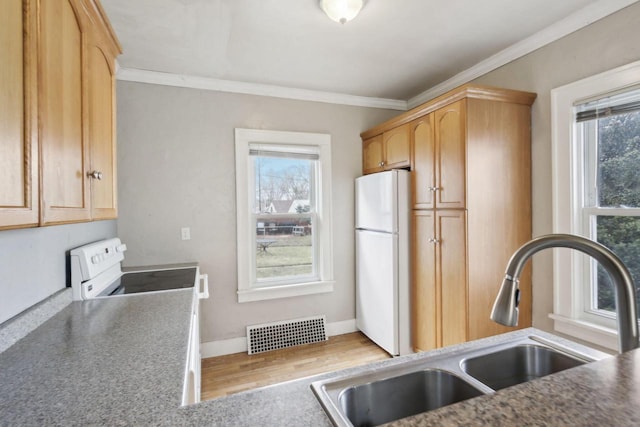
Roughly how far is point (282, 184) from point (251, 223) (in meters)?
0.49

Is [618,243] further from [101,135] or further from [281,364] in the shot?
[101,135]

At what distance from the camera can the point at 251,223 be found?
9.30ft

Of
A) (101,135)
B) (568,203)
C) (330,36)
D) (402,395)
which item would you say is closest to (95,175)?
(101,135)

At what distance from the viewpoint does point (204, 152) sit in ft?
8.71

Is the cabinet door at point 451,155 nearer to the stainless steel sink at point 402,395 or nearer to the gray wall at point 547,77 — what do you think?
the gray wall at point 547,77

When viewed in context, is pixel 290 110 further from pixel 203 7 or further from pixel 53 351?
pixel 53 351

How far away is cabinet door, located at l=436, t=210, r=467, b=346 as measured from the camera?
2.03 metres

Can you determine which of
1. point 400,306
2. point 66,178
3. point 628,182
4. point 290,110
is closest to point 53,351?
point 66,178

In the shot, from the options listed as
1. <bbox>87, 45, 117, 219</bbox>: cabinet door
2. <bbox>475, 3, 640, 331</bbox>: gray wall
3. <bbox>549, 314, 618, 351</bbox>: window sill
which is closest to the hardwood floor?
<bbox>549, 314, 618, 351</bbox>: window sill

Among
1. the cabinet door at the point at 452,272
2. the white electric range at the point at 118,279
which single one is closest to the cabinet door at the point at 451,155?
the cabinet door at the point at 452,272

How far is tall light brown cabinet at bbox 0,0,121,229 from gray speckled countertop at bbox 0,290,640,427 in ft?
1.39

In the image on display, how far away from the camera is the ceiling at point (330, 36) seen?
5.63 ft

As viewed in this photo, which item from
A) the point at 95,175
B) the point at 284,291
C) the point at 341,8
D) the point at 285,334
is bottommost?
the point at 285,334

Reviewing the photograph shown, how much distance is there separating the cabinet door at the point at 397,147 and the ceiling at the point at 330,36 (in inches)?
19.5
